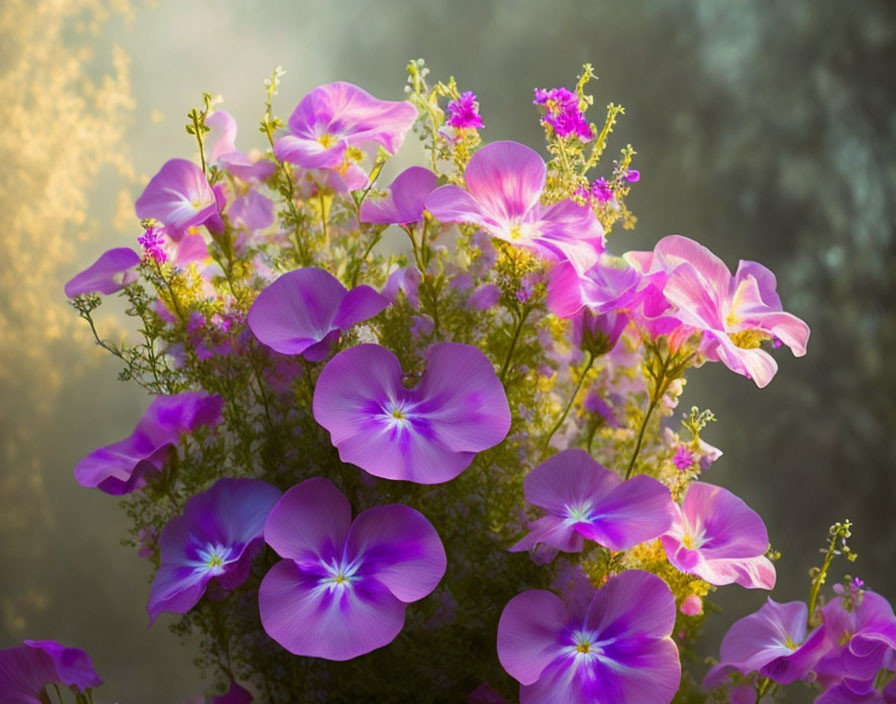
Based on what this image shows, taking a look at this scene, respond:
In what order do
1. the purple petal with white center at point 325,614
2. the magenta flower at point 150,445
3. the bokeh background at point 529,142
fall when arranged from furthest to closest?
the bokeh background at point 529,142, the magenta flower at point 150,445, the purple petal with white center at point 325,614

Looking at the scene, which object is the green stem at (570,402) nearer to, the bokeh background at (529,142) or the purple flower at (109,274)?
the purple flower at (109,274)

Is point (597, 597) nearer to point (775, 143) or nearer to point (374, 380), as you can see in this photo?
point (374, 380)

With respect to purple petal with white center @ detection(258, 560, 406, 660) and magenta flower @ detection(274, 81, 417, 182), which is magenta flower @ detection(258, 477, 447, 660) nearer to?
purple petal with white center @ detection(258, 560, 406, 660)

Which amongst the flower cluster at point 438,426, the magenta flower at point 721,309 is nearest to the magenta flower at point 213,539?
the flower cluster at point 438,426

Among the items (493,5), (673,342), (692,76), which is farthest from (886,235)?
(673,342)

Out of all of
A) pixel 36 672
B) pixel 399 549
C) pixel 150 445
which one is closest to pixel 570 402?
pixel 399 549
